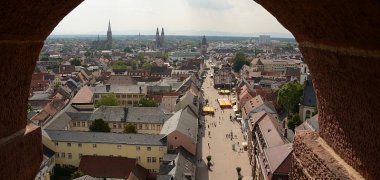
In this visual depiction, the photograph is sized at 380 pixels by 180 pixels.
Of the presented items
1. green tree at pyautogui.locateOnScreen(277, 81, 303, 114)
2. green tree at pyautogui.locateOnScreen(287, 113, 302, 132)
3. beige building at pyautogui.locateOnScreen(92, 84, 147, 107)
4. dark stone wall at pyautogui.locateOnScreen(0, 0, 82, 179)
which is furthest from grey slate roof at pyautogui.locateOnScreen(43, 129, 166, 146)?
dark stone wall at pyautogui.locateOnScreen(0, 0, 82, 179)

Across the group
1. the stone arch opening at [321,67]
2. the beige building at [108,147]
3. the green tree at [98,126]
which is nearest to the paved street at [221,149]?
the beige building at [108,147]

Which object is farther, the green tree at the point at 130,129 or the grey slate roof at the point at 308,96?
the grey slate roof at the point at 308,96

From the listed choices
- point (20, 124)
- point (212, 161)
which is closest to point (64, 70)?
point (212, 161)

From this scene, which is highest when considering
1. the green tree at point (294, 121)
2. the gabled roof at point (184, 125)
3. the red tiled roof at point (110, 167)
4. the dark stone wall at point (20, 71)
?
the dark stone wall at point (20, 71)

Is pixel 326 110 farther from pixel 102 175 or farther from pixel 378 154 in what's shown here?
pixel 102 175

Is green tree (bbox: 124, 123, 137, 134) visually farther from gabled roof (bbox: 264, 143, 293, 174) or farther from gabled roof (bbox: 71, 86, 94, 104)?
gabled roof (bbox: 264, 143, 293, 174)

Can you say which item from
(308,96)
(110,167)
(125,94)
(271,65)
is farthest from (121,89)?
(271,65)

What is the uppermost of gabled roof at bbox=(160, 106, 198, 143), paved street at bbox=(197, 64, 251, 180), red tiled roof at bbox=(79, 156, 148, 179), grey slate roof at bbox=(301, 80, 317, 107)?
grey slate roof at bbox=(301, 80, 317, 107)

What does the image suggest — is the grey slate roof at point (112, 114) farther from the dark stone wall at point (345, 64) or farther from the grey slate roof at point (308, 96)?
the dark stone wall at point (345, 64)
